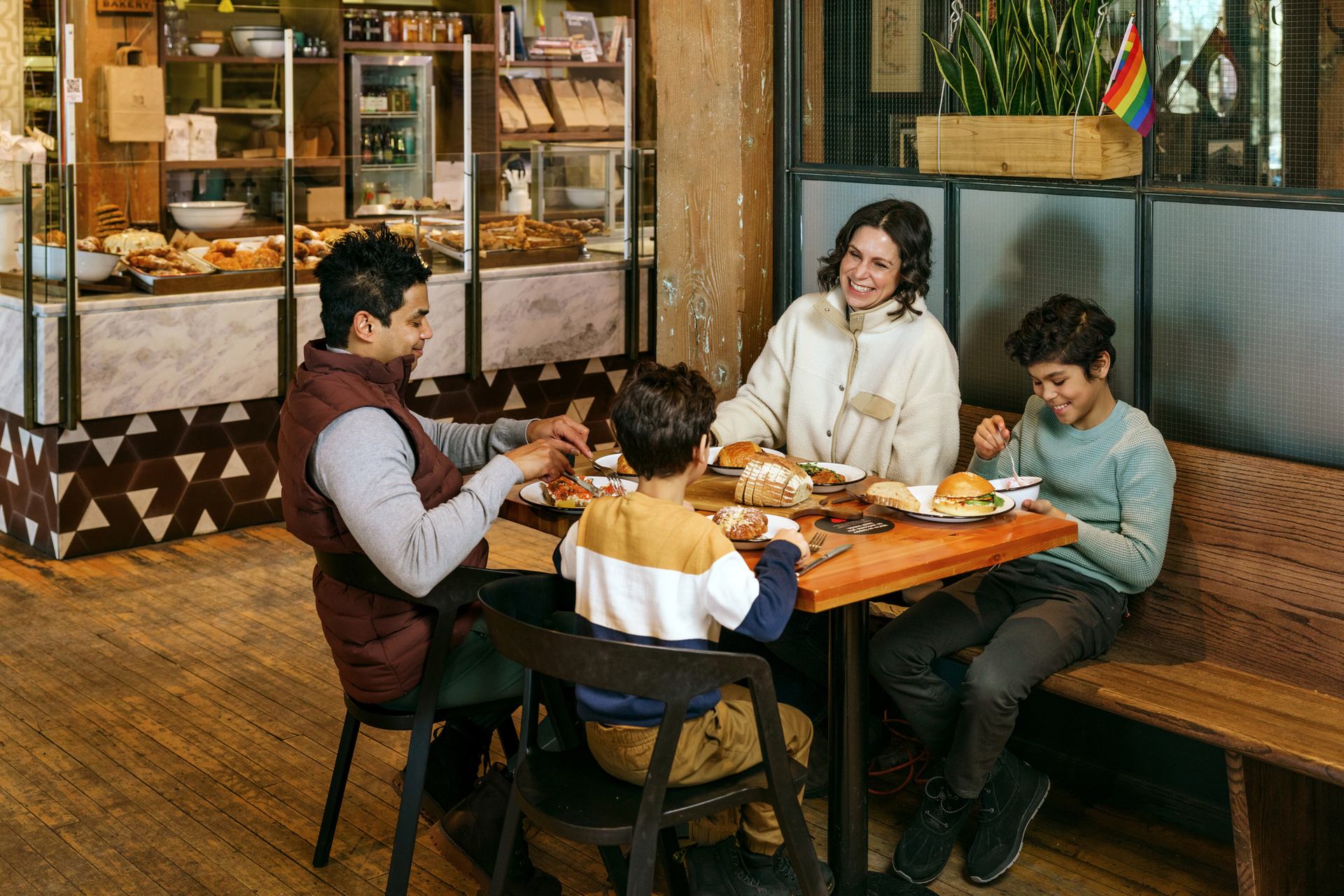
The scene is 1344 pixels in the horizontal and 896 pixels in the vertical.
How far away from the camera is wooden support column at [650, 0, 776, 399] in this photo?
393 centimetres

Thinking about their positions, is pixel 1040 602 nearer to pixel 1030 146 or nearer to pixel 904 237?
pixel 904 237

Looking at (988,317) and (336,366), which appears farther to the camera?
(988,317)

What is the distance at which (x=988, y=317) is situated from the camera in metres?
3.63

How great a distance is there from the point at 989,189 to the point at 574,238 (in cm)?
298

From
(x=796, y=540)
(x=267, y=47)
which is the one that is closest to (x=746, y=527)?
(x=796, y=540)

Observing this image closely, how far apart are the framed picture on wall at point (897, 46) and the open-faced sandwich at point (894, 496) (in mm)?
1348

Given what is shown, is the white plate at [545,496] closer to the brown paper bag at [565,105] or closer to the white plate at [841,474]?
the white plate at [841,474]

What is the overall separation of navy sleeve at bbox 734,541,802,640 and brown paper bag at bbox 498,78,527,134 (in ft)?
19.5

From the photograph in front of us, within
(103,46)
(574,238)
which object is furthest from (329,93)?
(574,238)

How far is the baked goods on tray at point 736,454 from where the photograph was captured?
302 cm

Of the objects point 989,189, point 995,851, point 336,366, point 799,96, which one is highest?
point 799,96

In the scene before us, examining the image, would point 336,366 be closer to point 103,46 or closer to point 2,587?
point 2,587

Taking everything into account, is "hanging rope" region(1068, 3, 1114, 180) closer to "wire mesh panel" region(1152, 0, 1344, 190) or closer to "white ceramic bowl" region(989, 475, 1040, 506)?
"wire mesh panel" region(1152, 0, 1344, 190)

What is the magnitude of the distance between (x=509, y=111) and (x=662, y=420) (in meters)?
5.84
